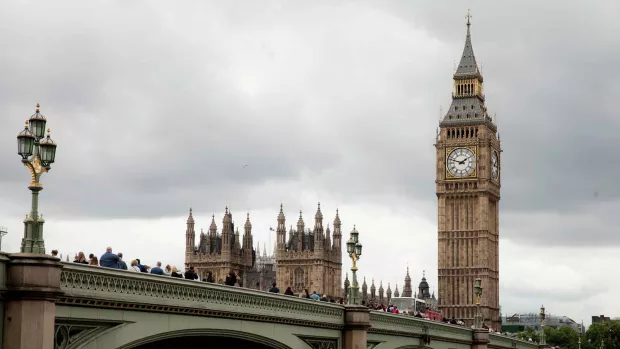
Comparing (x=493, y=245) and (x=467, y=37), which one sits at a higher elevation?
(x=467, y=37)

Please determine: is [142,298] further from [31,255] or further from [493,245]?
[493,245]

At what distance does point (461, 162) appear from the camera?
147 meters

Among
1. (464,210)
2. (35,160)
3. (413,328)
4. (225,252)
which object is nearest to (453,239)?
(464,210)

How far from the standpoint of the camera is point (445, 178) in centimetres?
14662

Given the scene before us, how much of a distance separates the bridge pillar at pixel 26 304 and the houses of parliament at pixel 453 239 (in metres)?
126

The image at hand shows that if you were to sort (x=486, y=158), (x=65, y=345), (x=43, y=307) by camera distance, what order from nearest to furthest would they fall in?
(x=43, y=307)
(x=65, y=345)
(x=486, y=158)

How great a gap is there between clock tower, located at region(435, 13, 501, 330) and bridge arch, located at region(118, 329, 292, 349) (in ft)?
376

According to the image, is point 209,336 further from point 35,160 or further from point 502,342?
point 502,342

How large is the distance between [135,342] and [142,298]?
871 mm

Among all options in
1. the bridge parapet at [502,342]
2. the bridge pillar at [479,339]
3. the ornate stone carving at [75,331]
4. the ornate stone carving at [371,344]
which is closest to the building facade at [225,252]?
the bridge parapet at [502,342]

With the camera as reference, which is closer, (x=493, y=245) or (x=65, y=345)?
(x=65, y=345)

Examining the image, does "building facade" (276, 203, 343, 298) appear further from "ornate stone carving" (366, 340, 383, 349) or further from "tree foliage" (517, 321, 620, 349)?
"ornate stone carving" (366, 340, 383, 349)

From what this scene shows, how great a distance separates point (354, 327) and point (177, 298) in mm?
12865

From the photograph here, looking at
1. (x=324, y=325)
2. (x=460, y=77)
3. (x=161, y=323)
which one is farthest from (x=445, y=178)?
(x=161, y=323)
